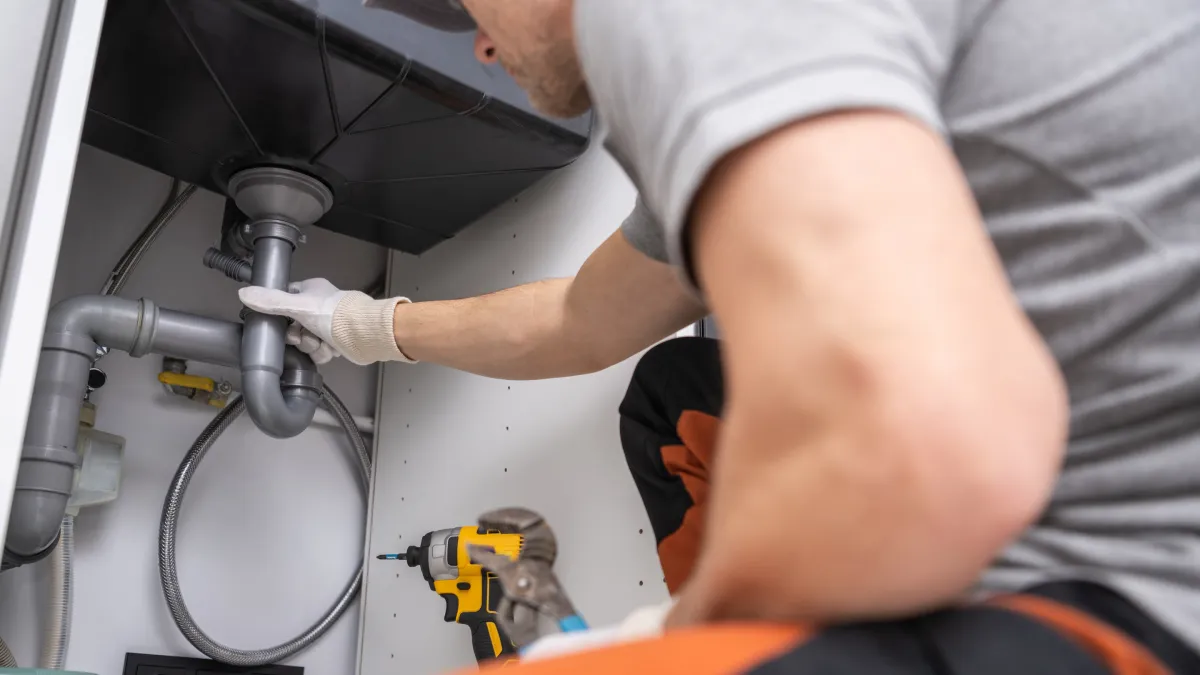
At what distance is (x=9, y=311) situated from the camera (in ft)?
2.16

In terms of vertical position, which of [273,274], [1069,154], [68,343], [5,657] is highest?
[273,274]

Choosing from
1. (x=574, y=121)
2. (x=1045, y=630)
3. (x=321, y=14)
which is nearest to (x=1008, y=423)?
(x=1045, y=630)

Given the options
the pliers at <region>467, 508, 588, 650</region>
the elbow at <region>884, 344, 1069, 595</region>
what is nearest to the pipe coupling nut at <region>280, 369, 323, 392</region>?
the pliers at <region>467, 508, 588, 650</region>

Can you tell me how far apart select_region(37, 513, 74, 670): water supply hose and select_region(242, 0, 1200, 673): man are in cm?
96

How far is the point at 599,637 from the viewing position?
0.41 m

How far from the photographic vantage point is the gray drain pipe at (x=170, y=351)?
2.71ft

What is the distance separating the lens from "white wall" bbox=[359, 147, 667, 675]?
3.20 ft

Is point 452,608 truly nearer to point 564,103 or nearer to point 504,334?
point 504,334

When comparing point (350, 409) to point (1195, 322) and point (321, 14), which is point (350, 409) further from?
point (1195, 322)

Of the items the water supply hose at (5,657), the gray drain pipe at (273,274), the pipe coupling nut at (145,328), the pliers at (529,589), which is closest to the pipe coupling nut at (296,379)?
the gray drain pipe at (273,274)

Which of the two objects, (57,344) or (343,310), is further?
(343,310)

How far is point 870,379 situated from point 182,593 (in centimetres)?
122

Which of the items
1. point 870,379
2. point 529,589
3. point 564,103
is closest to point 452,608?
point 529,589

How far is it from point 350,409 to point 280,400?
0.38m
